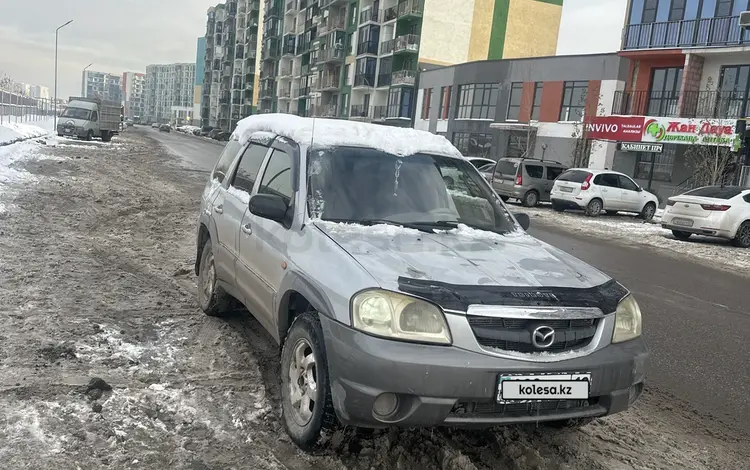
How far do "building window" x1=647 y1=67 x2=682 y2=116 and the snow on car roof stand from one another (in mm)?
30159

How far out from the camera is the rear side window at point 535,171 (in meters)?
23.2

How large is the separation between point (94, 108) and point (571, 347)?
140 ft

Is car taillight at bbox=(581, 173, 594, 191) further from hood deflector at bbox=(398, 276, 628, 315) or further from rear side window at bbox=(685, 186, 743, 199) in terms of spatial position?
hood deflector at bbox=(398, 276, 628, 315)

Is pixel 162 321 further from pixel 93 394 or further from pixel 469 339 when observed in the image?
pixel 469 339

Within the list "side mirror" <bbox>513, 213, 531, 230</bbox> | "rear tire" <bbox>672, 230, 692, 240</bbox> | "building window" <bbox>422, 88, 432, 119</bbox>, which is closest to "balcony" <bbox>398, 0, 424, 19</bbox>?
"building window" <bbox>422, 88, 432, 119</bbox>

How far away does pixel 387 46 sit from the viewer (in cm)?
5894

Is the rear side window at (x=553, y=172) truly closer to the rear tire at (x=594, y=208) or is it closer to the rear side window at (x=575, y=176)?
the rear side window at (x=575, y=176)

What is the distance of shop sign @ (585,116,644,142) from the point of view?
31.3 meters

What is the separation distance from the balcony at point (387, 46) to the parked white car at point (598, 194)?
38381 mm

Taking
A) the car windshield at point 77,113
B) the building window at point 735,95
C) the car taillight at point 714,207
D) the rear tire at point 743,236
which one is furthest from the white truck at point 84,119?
the rear tire at point 743,236

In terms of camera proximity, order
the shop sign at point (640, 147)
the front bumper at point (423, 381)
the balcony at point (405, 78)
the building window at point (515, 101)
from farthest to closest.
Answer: the balcony at point (405, 78), the building window at point (515, 101), the shop sign at point (640, 147), the front bumper at point (423, 381)

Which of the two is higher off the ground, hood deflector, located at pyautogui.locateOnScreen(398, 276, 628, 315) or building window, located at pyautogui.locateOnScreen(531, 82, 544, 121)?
building window, located at pyautogui.locateOnScreen(531, 82, 544, 121)

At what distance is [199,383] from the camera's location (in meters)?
4.26

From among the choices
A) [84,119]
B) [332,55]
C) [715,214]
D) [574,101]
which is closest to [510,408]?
[715,214]
